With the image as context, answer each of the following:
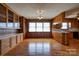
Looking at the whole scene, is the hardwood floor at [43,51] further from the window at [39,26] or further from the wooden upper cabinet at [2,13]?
the window at [39,26]

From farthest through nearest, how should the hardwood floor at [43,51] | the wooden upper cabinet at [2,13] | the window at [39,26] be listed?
the window at [39,26]
the wooden upper cabinet at [2,13]
the hardwood floor at [43,51]

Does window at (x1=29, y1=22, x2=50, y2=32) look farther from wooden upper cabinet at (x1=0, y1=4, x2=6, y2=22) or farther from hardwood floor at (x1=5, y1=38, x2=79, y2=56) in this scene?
wooden upper cabinet at (x1=0, y1=4, x2=6, y2=22)

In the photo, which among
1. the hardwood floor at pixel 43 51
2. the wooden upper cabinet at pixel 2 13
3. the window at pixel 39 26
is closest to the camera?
the hardwood floor at pixel 43 51

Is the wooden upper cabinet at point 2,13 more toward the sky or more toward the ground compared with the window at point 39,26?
more toward the sky

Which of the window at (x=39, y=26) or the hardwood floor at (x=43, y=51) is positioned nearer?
the hardwood floor at (x=43, y=51)

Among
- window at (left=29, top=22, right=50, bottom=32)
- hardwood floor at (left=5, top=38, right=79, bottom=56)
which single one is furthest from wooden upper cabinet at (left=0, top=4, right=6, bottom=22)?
window at (left=29, top=22, right=50, bottom=32)

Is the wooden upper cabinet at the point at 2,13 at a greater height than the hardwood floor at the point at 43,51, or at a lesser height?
greater

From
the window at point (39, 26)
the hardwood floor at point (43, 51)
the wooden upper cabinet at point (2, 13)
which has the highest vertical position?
the wooden upper cabinet at point (2, 13)

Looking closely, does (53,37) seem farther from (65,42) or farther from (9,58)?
(9,58)

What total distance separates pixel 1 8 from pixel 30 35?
4.85 metres

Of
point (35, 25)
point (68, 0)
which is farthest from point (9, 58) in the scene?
point (35, 25)

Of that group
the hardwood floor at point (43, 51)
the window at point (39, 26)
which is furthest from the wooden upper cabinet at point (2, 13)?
the window at point (39, 26)

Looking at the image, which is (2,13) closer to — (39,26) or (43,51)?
(43,51)

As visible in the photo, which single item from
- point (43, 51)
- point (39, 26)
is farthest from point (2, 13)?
point (39, 26)
